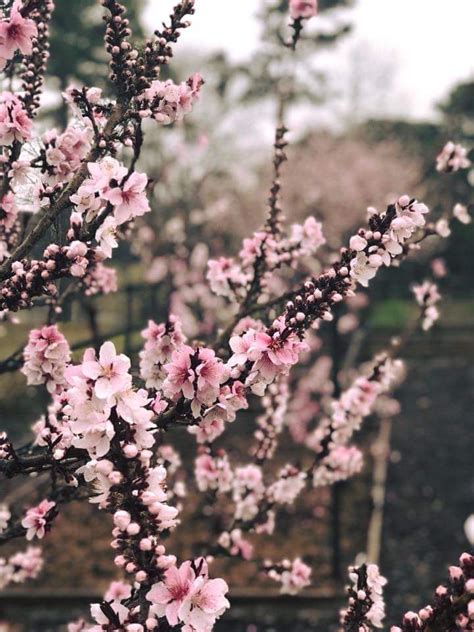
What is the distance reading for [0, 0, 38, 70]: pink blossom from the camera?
190cm

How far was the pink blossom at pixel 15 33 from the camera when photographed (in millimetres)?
1902

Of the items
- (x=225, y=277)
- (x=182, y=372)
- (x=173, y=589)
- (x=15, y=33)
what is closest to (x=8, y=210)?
(x=15, y=33)

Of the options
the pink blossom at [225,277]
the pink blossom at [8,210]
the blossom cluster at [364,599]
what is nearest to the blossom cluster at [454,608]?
the blossom cluster at [364,599]

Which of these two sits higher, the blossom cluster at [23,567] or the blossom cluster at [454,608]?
the blossom cluster at [23,567]

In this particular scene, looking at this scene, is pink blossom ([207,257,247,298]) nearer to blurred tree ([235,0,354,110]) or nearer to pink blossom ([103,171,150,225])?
pink blossom ([103,171,150,225])

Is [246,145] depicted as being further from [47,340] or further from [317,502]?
[47,340]

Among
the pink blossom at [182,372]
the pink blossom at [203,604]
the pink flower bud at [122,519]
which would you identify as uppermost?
the pink blossom at [182,372]

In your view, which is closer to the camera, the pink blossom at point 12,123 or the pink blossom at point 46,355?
the pink blossom at point 12,123

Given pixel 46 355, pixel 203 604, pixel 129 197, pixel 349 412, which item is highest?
pixel 349 412

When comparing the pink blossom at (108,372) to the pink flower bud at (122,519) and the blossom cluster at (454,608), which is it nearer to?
the pink flower bud at (122,519)

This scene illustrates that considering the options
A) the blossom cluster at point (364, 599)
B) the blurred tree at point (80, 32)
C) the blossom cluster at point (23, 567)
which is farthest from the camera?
the blurred tree at point (80, 32)

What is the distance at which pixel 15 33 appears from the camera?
1.93 metres

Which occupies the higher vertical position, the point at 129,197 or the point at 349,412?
the point at 349,412

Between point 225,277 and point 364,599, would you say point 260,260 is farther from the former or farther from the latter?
point 364,599
